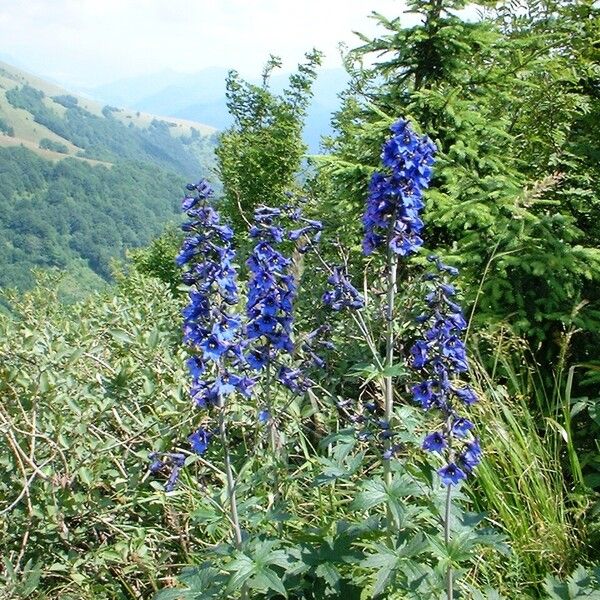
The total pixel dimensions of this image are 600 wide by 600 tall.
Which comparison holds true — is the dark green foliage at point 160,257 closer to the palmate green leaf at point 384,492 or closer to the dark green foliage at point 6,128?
the palmate green leaf at point 384,492

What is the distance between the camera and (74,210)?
145m

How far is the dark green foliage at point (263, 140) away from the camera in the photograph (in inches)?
657

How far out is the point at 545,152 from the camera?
5.49 meters

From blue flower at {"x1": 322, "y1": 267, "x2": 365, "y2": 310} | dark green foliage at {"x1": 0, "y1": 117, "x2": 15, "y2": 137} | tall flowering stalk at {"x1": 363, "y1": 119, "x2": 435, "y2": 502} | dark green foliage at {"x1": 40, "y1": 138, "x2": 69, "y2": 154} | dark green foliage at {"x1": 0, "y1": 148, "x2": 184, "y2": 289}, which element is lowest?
dark green foliage at {"x1": 0, "y1": 148, "x2": 184, "y2": 289}

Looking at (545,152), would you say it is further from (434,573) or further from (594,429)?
(434,573)

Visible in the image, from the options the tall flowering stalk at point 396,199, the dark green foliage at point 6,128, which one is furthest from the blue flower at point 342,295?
the dark green foliage at point 6,128

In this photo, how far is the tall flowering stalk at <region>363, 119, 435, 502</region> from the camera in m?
2.21

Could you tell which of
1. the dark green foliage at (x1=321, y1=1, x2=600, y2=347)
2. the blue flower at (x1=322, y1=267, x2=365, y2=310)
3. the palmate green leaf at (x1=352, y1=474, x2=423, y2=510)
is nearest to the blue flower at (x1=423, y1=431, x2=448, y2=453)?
the palmate green leaf at (x1=352, y1=474, x2=423, y2=510)

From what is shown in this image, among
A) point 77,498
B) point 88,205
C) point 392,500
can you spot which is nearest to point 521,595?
point 392,500

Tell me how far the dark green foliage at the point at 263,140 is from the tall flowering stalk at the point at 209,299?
13092 millimetres

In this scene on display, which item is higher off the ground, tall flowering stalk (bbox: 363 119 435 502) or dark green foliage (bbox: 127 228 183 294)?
tall flowering stalk (bbox: 363 119 435 502)

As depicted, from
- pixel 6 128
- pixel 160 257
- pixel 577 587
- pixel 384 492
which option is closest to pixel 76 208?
pixel 6 128

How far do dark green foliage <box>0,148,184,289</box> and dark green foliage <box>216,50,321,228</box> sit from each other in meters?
112

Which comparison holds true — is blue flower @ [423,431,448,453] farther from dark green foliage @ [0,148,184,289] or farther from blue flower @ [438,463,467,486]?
dark green foliage @ [0,148,184,289]
